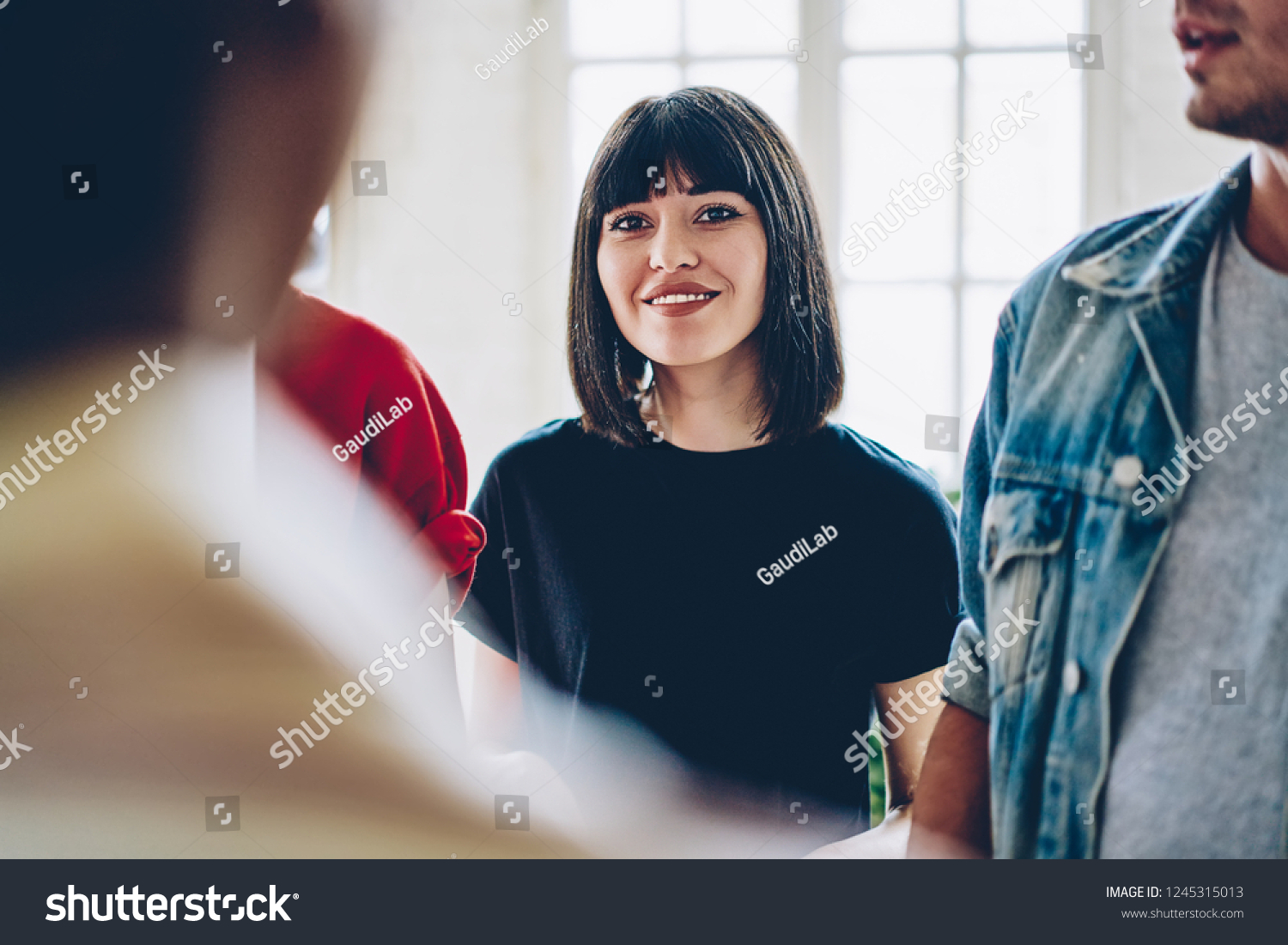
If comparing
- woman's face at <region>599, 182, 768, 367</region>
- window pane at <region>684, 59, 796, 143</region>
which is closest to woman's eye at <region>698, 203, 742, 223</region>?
woman's face at <region>599, 182, 768, 367</region>

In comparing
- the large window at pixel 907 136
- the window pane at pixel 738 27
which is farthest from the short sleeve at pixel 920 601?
the window pane at pixel 738 27

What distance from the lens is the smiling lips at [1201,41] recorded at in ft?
2.76

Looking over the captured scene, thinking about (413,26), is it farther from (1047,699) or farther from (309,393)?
(1047,699)

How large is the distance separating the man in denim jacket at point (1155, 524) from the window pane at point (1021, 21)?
17 centimetres

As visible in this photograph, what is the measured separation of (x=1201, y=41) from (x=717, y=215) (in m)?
0.49

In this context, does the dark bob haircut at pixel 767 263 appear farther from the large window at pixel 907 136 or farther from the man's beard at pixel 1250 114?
the man's beard at pixel 1250 114

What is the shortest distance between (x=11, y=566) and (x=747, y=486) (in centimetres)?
85

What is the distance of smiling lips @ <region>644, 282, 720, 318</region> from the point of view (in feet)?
3.14

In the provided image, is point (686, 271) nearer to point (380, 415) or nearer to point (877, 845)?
point (380, 415)

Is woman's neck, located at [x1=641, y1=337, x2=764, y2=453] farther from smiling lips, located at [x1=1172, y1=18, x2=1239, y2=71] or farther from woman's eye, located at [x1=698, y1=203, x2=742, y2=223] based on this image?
smiling lips, located at [x1=1172, y1=18, x2=1239, y2=71]

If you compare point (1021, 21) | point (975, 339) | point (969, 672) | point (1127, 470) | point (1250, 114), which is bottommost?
point (969, 672)

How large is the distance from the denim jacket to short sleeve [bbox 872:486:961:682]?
5 cm

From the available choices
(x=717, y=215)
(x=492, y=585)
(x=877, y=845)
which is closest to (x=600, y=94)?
(x=717, y=215)

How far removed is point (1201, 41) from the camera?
33.5 inches
